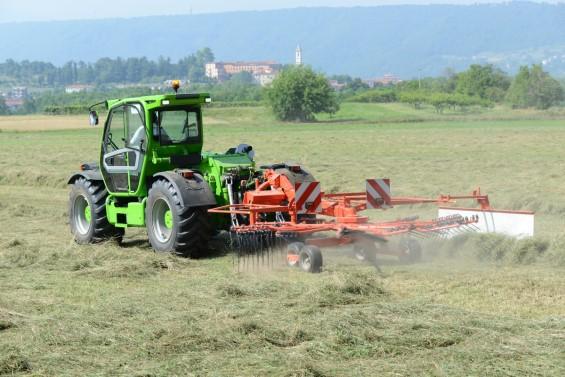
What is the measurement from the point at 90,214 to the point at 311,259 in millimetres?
4470

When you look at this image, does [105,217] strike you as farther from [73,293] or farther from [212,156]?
[73,293]

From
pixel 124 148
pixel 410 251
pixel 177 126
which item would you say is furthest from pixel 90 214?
pixel 410 251

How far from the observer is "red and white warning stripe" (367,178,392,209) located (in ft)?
40.7

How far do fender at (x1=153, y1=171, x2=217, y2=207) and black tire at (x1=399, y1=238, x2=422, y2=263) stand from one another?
2.61 metres

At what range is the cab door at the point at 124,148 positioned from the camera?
44.1 ft

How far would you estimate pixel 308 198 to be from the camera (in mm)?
12320

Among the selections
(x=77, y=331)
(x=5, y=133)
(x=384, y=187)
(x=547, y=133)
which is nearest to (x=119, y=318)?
(x=77, y=331)

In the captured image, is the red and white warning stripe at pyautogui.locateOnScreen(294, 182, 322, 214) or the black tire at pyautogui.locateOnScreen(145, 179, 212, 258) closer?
the red and white warning stripe at pyautogui.locateOnScreen(294, 182, 322, 214)

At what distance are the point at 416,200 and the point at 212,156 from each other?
299 cm

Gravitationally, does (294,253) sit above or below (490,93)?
below

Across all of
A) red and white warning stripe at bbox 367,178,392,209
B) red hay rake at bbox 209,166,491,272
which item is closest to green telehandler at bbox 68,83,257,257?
red hay rake at bbox 209,166,491,272

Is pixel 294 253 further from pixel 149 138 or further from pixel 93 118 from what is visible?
pixel 93 118

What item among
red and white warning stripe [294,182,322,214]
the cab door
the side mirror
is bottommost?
red and white warning stripe [294,182,322,214]

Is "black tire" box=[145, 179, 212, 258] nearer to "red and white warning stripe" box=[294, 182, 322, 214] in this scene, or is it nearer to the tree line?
"red and white warning stripe" box=[294, 182, 322, 214]
